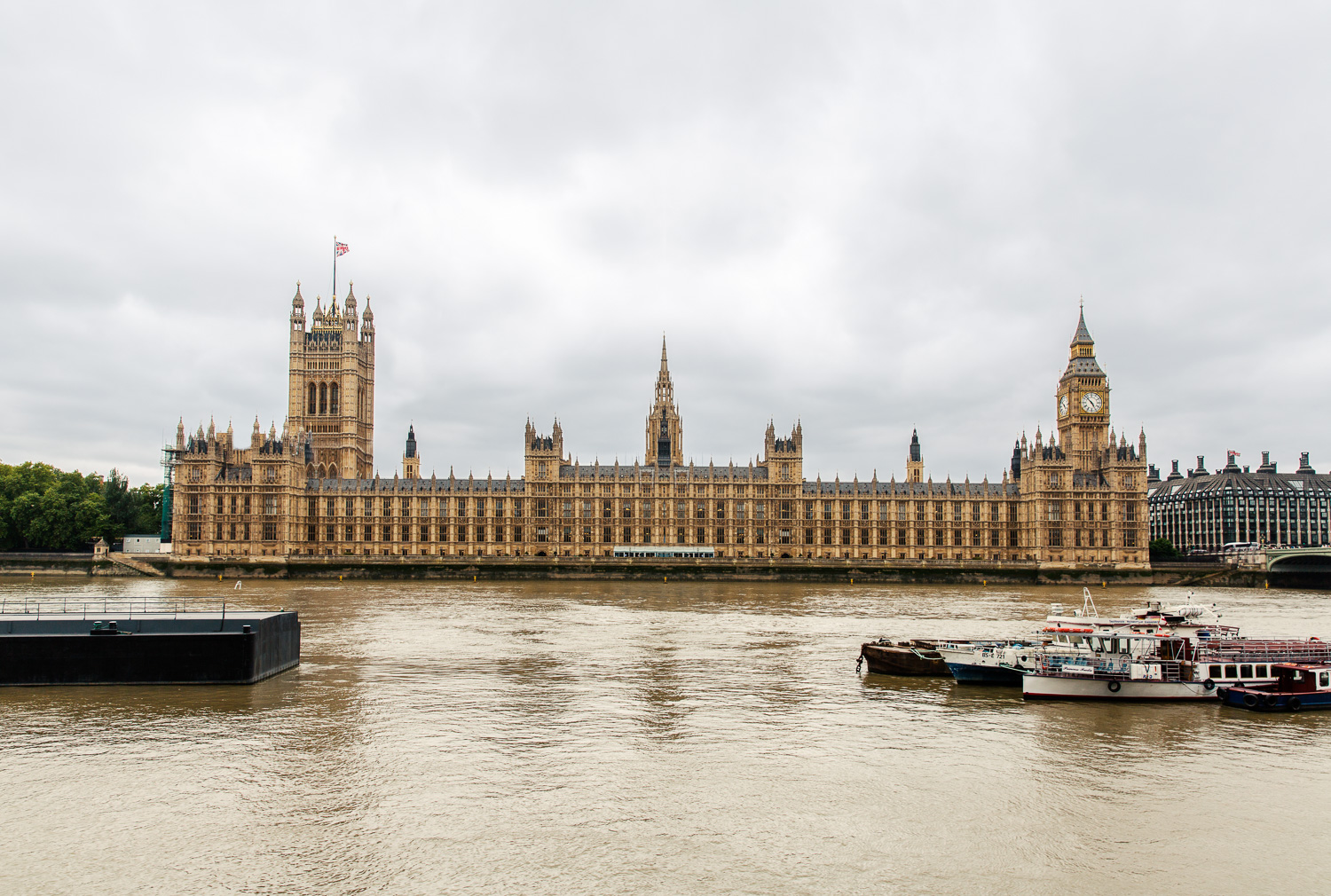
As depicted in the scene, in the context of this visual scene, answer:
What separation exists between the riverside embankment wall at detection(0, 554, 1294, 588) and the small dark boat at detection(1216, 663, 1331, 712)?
7396 cm

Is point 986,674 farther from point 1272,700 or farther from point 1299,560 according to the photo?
point 1299,560

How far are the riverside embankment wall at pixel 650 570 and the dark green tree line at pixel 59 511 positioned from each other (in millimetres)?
10681

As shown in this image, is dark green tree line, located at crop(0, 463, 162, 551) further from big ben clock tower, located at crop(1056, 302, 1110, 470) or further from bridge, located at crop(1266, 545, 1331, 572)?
bridge, located at crop(1266, 545, 1331, 572)

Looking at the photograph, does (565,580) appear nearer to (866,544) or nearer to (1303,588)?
(866,544)

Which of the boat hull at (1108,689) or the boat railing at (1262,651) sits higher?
the boat railing at (1262,651)

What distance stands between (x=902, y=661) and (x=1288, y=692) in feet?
39.6

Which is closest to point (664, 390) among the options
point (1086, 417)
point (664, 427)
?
point (664, 427)

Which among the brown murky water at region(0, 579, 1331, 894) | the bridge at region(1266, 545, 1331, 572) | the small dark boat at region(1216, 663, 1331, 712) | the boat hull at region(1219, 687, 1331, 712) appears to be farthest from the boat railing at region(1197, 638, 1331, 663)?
the bridge at region(1266, 545, 1331, 572)

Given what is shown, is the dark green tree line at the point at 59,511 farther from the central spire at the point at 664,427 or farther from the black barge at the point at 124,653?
the black barge at the point at 124,653

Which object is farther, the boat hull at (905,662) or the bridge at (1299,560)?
the bridge at (1299,560)

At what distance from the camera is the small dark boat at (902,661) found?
3491 centimetres

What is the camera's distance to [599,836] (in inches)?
693

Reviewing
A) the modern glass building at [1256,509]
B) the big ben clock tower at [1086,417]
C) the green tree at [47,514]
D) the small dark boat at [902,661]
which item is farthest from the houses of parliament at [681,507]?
the small dark boat at [902,661]

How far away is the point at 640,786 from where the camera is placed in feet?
67.4
